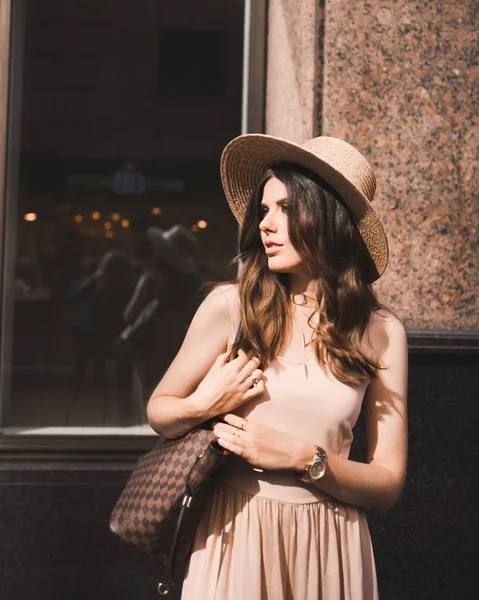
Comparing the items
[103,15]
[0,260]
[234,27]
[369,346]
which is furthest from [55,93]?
[369,346]

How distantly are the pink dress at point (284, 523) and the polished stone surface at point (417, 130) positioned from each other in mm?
1821

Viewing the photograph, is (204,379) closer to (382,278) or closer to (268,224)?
(268,224)

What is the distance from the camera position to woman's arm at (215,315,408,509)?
1.95 metres

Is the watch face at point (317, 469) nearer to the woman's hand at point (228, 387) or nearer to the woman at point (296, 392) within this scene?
the woman at point (296, 392)

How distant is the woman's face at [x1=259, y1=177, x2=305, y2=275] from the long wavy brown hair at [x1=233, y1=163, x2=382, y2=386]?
20 millimetres

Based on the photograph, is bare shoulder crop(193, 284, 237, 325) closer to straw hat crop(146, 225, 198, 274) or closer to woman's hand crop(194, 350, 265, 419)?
woman's hand crop(194, 350, 265, 419)

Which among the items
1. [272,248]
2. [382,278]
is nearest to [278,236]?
[272,248]

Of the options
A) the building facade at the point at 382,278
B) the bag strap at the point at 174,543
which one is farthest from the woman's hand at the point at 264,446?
the building facade at the point at 382,278

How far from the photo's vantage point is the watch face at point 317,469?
197cm

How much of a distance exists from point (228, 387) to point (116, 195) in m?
5.67

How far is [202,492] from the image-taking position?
2.02 m

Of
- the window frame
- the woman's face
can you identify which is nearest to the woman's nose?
the woman's face

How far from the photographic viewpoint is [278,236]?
84.0 inches

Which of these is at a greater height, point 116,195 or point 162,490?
point 116,195
